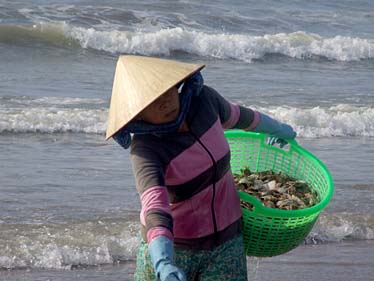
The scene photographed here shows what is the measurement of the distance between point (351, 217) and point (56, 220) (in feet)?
7.07

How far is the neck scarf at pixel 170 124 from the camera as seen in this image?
3.17 meters

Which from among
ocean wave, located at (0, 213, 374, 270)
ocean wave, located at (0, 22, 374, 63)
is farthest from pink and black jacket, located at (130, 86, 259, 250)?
ocean wave, located at (0, 22, 374, 63)

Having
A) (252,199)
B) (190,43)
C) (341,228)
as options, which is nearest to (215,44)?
(190,43)

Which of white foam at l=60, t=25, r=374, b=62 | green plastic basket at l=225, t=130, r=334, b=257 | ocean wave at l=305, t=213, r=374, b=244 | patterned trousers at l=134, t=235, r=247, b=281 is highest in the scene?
green plastic basket at l=225, t=130, r=334, b=257

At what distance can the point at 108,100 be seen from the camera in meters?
11.6

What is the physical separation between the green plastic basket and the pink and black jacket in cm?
11

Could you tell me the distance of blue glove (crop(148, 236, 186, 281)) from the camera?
2.75 meters

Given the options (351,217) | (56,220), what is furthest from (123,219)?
(351,217)

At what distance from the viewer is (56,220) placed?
643 centimetres

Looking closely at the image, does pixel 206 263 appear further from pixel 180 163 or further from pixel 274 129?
pixel 274 129

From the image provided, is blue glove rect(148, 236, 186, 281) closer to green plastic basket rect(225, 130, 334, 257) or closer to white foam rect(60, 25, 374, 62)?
green plastic basket rect(225, 130, 334, 257)

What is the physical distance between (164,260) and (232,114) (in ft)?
3.03

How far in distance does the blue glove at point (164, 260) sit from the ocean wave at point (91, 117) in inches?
271

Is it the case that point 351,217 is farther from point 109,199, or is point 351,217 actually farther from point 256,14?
point 256,14
